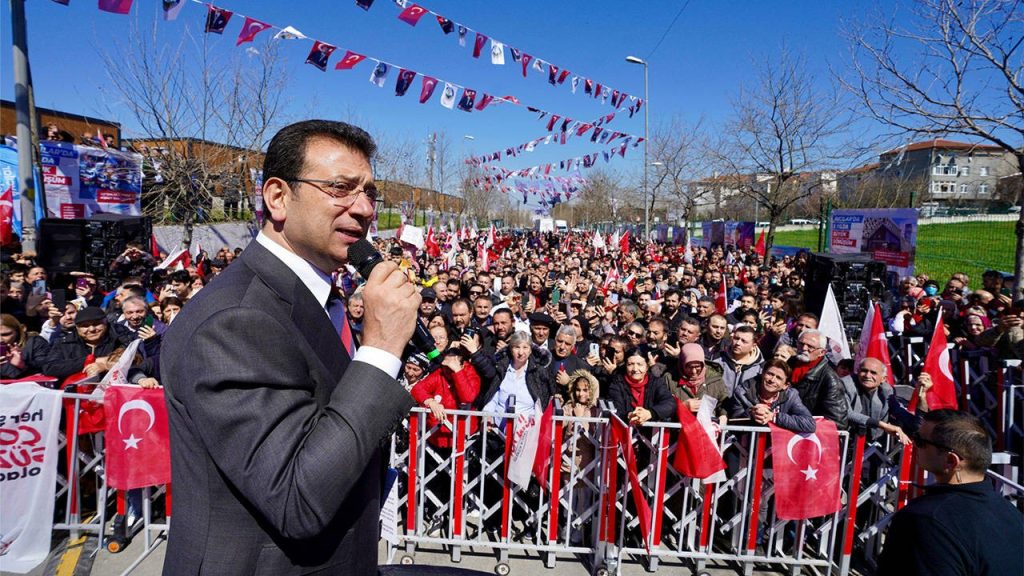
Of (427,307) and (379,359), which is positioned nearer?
(379,359)

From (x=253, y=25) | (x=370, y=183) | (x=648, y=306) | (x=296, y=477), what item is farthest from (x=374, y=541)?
(x=253, y=25)

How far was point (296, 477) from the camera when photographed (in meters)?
1.00

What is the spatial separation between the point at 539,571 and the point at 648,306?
17.4 ft

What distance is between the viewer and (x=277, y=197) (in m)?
1.32

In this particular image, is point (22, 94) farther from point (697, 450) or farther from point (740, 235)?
point (740, 235)

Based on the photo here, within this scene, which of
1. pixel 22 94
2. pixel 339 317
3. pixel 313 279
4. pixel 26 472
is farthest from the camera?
pixel 22 94

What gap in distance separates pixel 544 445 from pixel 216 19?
10.2m

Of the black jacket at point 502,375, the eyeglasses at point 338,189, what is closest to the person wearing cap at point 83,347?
the black jacket at point 502,375

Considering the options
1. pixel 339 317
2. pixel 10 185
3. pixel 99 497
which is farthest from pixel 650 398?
pixel 10 185

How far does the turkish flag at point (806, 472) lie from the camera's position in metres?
4.45

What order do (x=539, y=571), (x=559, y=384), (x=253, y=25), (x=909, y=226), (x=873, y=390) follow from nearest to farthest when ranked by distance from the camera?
(x=539, y=571), (x=873, y=390), (x=559, y=384), (x=253, y=25), (x=909, y=226)

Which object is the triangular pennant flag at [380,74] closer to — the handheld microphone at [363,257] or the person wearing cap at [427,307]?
the person wearing cap at [427,307]

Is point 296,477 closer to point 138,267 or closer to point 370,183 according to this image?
point 370,183

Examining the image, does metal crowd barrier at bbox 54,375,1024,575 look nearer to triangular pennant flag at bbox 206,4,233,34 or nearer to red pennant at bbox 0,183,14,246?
triangular pennant flag at bbox 206,4,233,34
